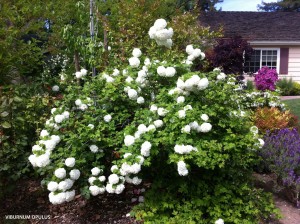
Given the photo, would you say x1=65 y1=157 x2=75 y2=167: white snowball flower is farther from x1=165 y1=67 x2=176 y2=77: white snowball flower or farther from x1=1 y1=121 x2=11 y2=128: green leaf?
x1=165 y1=67 x2=176 y2=77: white snowball flower

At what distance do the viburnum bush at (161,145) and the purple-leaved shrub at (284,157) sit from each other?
1.19 feet

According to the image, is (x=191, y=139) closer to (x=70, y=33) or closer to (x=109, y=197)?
(x=109, y=197)

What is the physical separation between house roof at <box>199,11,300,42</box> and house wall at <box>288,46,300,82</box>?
53 cm

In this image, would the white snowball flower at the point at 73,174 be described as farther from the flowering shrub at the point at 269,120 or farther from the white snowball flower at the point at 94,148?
the flowering shrub at the point at 269,120

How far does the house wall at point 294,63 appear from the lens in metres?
14.6

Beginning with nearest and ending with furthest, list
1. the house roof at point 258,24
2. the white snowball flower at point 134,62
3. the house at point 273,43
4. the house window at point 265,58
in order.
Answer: the white snowball flower at point 134,62
the house at point 273,43
the house roof at point 258,24
the house window at point 265,58

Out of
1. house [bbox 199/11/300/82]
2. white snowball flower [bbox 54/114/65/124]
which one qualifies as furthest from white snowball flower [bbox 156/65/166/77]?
house [bbox 199/11/300/82]

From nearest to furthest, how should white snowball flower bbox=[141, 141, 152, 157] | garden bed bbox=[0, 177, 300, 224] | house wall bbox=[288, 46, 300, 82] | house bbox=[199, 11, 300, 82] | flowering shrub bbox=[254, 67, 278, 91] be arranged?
white snowball flower bbox=[141, 141, 152, 157] < garden bed bbox=[0, 177, 300, 224] < flowering shrub bbox=[254, 67, 278, 91] < house bbox=[199, 11, 300, 82] < house wall bbox=[288, 46, 300, 82]

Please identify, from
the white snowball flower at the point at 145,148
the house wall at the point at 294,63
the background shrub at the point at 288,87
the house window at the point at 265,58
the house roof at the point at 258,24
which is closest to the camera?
the white snowball flower at the point at 145,148

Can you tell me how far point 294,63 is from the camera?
47.8 feet

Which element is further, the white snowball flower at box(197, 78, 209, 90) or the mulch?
the mulch

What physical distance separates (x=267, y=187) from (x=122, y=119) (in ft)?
6.37

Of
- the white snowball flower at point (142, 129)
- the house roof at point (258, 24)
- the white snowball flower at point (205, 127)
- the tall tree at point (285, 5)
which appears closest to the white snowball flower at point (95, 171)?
the white snowball flower at point (142, 129)

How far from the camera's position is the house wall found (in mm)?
14570
